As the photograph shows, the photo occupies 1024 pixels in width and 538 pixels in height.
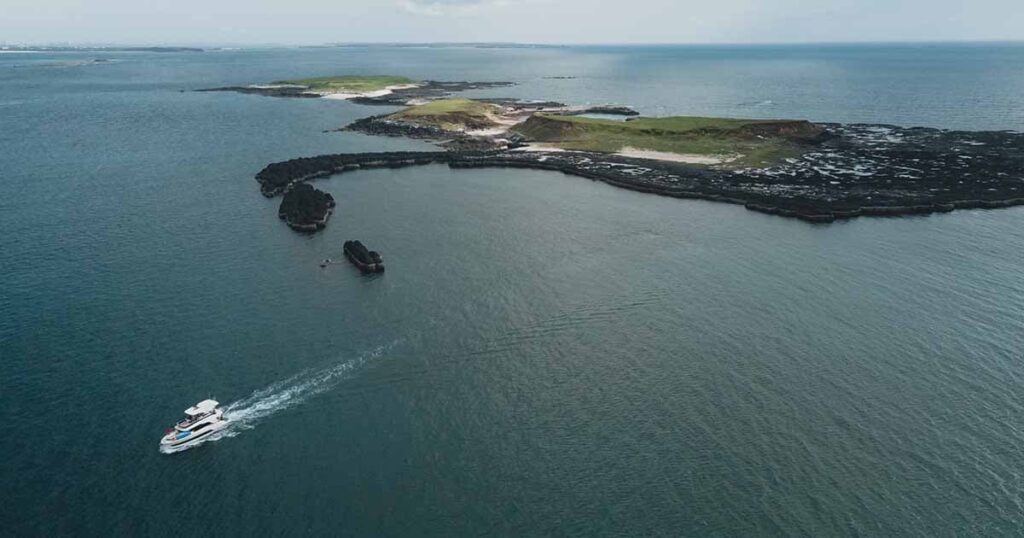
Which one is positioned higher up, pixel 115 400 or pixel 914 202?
pixel 914 202

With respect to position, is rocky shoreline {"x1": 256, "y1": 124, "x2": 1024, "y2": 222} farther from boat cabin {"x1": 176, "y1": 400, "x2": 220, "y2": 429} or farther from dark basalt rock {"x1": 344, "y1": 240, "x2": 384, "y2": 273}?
boat cabin {"x1": 176, "y1": 400, "x2": 220, "y2": 429}

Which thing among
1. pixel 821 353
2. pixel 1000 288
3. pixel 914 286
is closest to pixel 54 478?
pixel 821 353

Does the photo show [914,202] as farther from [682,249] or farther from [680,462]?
[680,462]

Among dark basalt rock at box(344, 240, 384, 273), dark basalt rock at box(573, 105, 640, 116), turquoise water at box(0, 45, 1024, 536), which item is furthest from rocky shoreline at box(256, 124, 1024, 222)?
dark basalt rock at box(573, 105, 640, 116)

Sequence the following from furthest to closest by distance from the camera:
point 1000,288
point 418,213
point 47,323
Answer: point 418,213
point 1000,288
point 47,323

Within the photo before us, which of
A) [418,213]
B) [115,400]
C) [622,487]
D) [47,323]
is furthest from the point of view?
[418,213]

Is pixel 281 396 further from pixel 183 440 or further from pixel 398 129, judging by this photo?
pixel 398 129

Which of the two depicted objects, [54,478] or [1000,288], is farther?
[1000,288]

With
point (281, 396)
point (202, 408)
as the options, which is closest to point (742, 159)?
point (281, 396)

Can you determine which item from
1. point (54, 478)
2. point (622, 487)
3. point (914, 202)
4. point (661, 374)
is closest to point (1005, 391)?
point (661, 374)
